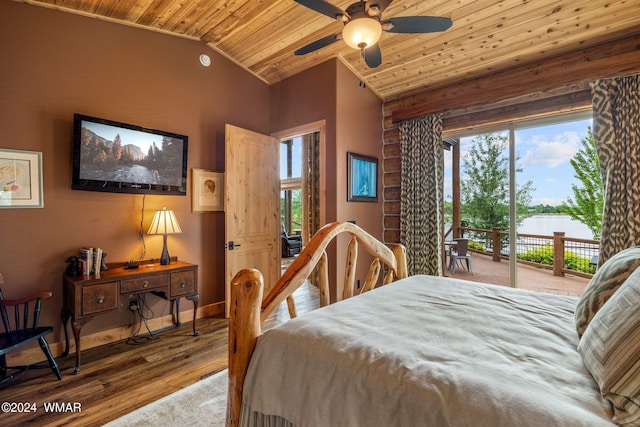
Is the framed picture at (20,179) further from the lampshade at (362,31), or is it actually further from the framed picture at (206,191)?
the lampshade at (362,31)

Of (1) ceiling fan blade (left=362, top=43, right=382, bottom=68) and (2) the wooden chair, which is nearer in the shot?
(2) the wooden chair

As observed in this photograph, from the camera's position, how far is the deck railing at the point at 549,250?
3.34m

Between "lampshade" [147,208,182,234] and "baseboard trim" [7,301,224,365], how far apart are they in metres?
1.02

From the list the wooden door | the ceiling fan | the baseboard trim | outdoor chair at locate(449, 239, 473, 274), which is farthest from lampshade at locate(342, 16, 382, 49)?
the baseboard trim

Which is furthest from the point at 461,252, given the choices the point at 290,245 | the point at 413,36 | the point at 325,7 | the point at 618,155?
the point at 290,245

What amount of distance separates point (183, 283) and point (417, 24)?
119 inches

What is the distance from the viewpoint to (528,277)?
143 inches

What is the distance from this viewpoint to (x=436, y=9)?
2.77m

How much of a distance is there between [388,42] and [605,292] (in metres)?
3.13

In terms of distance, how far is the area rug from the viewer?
5.93 ft

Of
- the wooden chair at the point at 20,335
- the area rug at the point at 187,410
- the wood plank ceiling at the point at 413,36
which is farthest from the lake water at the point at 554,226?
the wooden chair at the point at 20,335

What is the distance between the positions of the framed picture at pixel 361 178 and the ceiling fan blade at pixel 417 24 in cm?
180

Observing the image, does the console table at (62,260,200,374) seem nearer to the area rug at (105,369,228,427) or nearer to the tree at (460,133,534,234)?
the area rug at (105,369,228,427)

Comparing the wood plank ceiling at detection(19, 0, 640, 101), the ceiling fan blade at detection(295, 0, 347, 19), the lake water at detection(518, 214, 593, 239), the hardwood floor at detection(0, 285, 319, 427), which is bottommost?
the hardwood floor at detection(0, 285, 319, 427)
